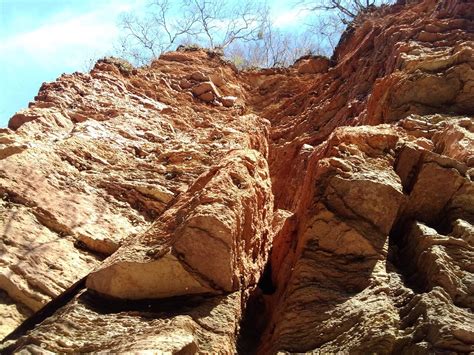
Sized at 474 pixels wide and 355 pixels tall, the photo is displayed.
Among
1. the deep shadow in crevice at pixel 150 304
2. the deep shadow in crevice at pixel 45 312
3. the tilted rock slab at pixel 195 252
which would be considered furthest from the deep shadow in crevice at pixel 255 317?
the deep shadow in crevice at pixel 45 312

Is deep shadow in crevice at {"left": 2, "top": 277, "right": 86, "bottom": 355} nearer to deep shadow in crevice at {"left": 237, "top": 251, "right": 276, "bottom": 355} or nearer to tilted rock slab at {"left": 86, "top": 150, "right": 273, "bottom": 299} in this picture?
tilted rock slab at {"left": 86, "top": 150, "right": 273, "bottom": 299}

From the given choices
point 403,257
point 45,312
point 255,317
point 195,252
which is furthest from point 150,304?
point 403,257

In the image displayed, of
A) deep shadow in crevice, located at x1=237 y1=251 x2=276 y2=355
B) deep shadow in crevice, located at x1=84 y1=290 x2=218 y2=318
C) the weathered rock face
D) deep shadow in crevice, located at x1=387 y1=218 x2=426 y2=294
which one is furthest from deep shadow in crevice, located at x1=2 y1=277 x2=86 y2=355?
deep shadow in crevice, located at x1=387 y1=218 x2=426 y2=294

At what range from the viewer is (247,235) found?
17.1ft

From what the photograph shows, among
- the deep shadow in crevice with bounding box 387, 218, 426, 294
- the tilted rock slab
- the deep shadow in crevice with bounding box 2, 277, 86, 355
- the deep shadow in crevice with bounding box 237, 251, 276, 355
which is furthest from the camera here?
the deep shadow in crevice with bounding box 237, 251, 276, 355

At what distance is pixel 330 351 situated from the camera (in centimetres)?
395

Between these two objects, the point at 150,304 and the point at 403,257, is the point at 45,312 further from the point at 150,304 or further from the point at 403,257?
the point at 403,257

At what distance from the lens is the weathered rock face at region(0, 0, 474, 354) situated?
4.02m

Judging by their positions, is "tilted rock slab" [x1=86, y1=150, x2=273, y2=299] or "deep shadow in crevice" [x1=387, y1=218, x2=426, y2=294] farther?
"tilted rock slab" [x1=86, y1=150, x2=273, y2=299]

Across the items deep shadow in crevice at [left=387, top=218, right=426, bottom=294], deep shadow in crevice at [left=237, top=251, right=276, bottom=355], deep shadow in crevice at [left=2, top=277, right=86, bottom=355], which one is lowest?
deep shadow in crevice at [left=2, top=277, right=86, bottom=355]

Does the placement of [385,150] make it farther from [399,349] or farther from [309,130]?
[309,130]

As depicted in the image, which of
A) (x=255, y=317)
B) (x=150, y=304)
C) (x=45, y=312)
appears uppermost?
(x=255, y=317)

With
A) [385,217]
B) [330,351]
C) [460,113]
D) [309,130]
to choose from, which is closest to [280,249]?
[385,217]

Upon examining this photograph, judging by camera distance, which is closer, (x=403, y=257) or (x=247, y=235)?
(x=403, y=257)
